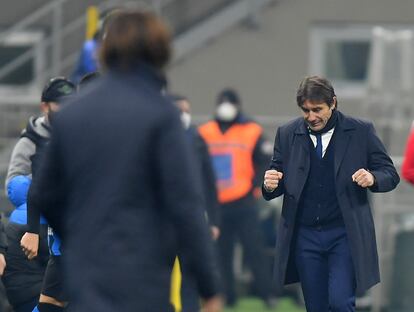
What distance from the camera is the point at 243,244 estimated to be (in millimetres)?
15156

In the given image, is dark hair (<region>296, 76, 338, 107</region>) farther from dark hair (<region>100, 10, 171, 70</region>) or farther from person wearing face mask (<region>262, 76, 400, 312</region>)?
dark hair (<region>100, 10, 171, 70</region>)

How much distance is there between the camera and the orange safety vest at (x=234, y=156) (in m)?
15.0

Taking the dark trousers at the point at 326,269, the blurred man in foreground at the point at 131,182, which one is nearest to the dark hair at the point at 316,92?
the dark trousers at the point at 326,269

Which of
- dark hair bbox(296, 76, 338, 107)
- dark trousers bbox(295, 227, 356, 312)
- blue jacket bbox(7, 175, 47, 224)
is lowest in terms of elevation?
dark trousers bbox(295, 227, 356, 312)

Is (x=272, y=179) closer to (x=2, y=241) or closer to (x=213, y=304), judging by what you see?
(x=2, y=241)

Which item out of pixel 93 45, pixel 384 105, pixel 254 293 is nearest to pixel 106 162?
pixel 93 45

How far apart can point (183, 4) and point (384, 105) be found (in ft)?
17.1

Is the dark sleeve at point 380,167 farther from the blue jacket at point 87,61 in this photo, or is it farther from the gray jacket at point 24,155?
the blue jacket at point 87,61

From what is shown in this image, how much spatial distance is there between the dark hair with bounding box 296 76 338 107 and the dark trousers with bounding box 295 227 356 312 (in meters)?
0.76

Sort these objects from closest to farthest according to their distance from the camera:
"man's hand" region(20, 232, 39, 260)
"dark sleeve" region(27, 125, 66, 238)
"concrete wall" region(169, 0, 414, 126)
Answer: "dark sleeve" region(27, 125, 66, 238) < "man's hand" region(20, 232, 39, 260) < "concrete wall" region(169, 0, 414, 126)

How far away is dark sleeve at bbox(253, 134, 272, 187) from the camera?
49.1 ft

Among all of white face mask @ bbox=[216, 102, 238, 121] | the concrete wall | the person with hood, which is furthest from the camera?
the concrete wall

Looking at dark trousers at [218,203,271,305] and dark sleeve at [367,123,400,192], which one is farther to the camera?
dark trousers at [218,203,271,305]

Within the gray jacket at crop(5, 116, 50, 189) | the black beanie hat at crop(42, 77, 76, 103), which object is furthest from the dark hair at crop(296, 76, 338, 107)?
the gray jacket at crop(5, 116, 50, 189)
